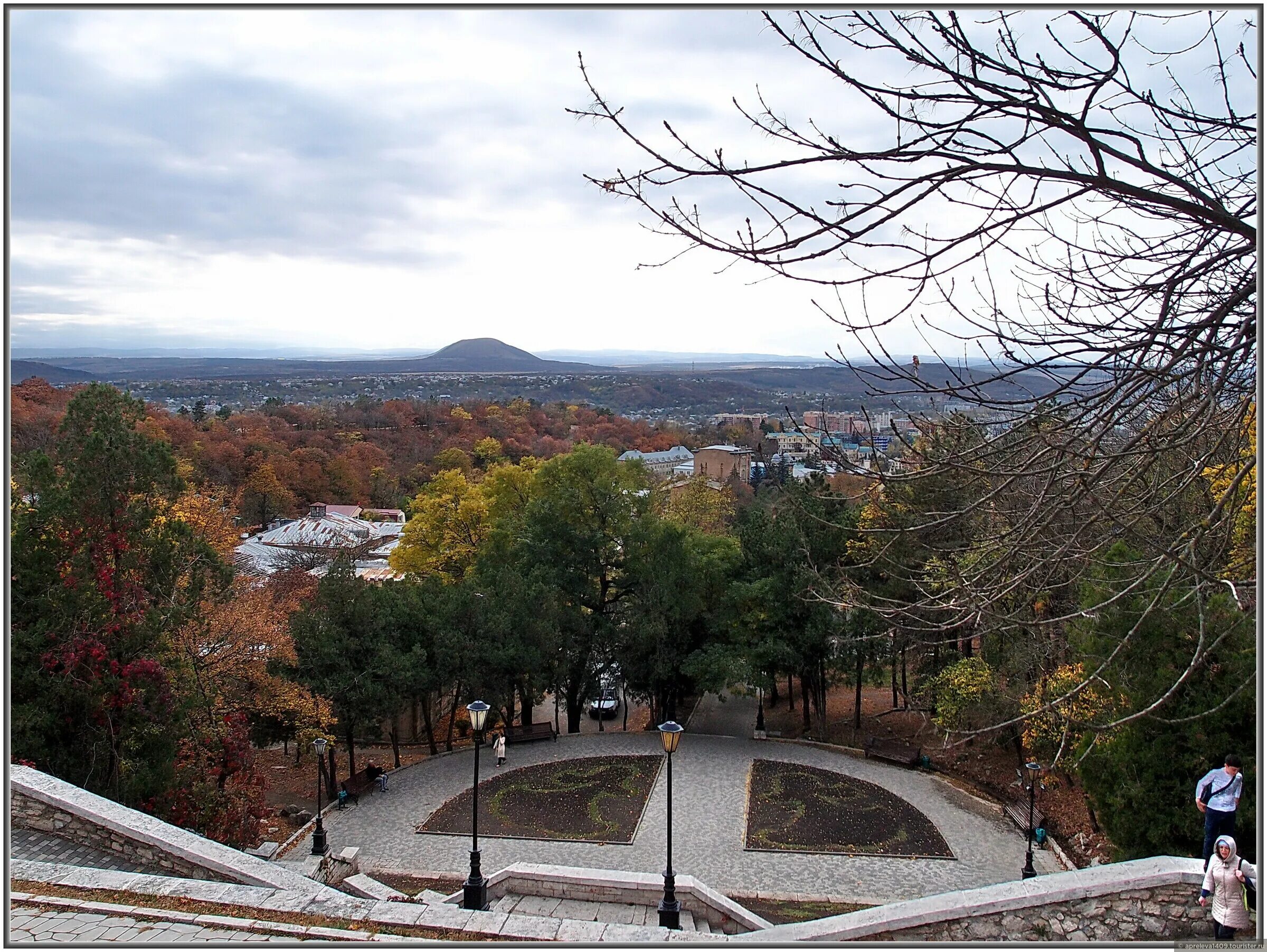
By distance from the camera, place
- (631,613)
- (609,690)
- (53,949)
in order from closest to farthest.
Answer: (53,949) < (631,613) < (609,690)

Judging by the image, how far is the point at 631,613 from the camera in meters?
17.9

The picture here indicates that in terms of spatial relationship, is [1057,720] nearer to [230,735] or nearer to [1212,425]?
[1212,425]

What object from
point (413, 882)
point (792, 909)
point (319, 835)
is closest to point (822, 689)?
point (792, 909)

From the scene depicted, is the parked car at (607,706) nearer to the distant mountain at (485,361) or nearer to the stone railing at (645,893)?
the stone railing at (645,893)

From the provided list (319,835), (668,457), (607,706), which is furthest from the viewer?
(668,457)

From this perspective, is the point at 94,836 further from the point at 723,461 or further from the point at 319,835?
the point at 723,461

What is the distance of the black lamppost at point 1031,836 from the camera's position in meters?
10.7

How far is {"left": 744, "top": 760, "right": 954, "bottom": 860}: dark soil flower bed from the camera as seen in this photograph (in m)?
12.0

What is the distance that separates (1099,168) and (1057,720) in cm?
1114

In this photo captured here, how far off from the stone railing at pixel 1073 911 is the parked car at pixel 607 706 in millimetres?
14049

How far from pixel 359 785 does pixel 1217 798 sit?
494 inches

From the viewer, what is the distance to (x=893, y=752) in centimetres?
1596

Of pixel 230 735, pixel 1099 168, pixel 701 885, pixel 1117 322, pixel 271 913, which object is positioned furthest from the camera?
pixel 230 735

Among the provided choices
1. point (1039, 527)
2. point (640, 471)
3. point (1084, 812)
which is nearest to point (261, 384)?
point (640, 471)
